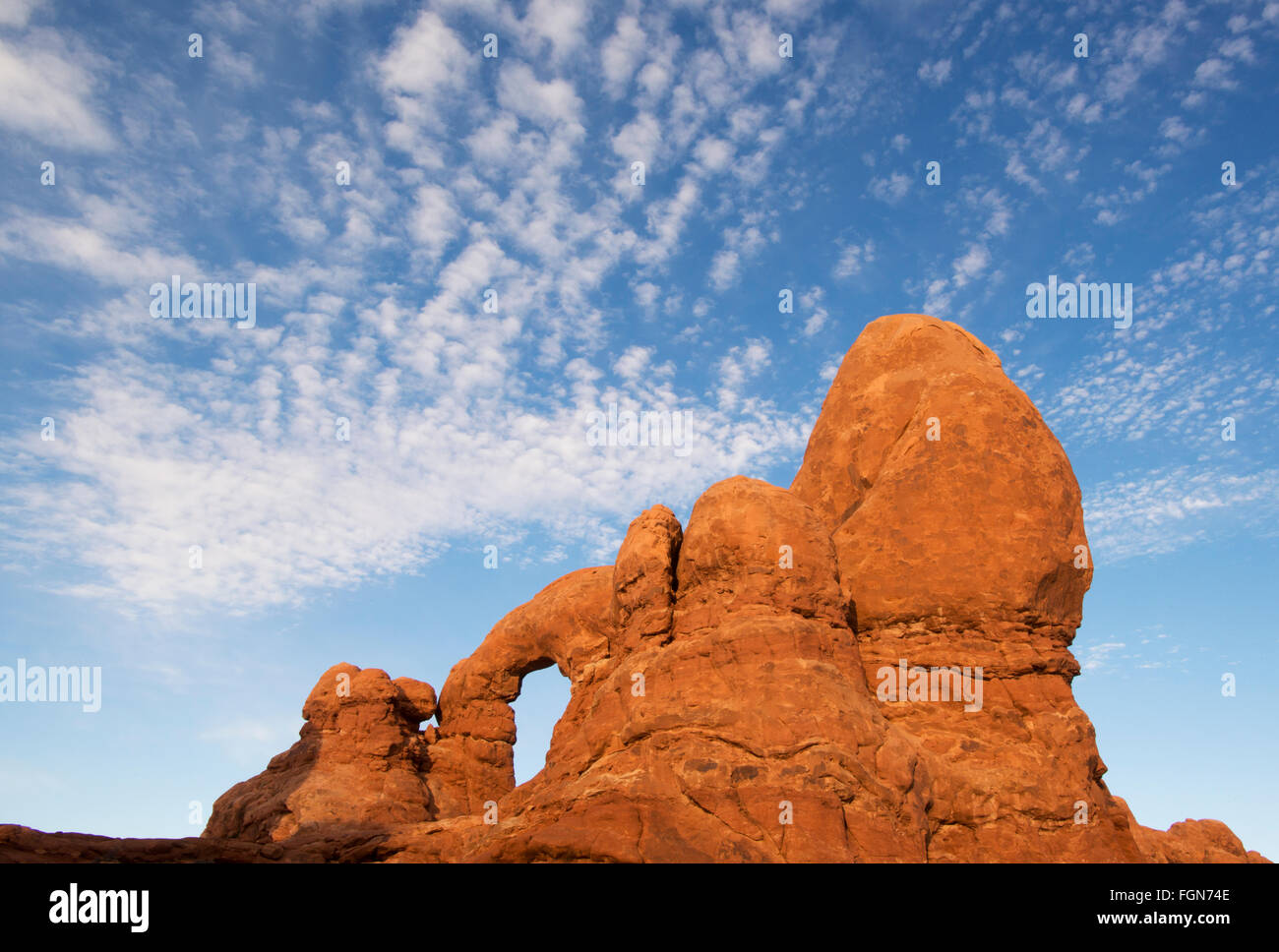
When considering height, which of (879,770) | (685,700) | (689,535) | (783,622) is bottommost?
(879,770)

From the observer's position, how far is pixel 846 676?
471 inches

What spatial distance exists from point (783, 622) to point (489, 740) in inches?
424

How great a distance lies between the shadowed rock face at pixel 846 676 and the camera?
10.6m

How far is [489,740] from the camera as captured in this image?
20484 mm

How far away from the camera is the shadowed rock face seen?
10594mm
